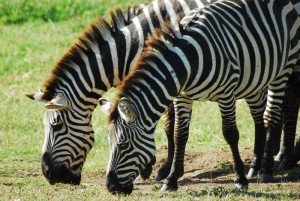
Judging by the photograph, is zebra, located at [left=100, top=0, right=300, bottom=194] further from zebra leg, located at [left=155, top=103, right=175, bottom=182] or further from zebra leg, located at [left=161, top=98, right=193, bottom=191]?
zebra leg, located at [left=155, top=103, right=175, bottom=182]

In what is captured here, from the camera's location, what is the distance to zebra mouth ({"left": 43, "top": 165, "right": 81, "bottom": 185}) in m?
11.5

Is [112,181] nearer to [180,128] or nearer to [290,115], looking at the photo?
[180,128]

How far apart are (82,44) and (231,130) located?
7.72 ft

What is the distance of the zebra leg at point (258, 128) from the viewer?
12.7m

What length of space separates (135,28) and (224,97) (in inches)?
74.5

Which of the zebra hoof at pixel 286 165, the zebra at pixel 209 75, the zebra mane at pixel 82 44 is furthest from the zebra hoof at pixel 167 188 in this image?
the zebra hoof at pixel 286 165

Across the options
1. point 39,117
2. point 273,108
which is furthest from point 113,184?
point 39,117

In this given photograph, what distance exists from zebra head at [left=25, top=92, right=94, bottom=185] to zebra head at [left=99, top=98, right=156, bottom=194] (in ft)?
4.68

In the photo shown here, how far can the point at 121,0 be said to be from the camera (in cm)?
2533

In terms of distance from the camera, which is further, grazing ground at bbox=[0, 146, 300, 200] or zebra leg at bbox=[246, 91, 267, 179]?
zebra leg at bbox=[246, 91, 267, 179]

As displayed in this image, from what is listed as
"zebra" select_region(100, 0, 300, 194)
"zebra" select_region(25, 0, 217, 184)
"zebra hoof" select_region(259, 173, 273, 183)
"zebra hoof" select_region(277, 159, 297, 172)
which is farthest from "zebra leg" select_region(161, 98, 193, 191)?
"zebra hoof" select_region(277, 159, 297, 172)

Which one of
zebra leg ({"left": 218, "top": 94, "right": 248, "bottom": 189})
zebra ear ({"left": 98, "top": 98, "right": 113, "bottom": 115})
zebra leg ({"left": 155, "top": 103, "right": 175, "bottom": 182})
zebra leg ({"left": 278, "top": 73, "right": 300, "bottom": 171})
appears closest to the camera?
zebra ear ({"left": 98, "top": 98, "right": 113, "bottom": 115})

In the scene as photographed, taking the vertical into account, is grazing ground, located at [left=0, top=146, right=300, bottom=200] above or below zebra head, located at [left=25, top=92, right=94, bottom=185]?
below

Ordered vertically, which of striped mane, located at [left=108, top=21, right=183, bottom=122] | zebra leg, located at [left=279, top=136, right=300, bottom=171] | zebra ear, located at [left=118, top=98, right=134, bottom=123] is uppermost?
striped mane, located at [left=108, top=21, right=183, bottom=122]
